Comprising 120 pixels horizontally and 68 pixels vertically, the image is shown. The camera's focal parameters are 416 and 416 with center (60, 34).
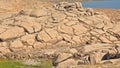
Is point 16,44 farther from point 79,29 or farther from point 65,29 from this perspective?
point 79,29

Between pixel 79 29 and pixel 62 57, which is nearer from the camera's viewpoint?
pixel 62 57

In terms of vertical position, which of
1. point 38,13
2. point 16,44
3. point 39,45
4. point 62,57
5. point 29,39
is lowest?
point 39,45

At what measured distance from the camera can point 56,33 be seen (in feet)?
197

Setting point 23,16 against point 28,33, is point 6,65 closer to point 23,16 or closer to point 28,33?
point 28,33

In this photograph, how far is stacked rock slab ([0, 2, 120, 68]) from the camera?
56.0 metres

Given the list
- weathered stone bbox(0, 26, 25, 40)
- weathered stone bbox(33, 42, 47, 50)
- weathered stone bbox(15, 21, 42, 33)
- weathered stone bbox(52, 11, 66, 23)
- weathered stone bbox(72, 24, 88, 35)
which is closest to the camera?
weathered stone bbox(33, 42, 47, 50)

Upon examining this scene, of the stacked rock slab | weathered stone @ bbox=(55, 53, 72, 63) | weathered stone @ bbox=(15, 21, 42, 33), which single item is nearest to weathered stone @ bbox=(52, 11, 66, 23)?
the stacked rock slab

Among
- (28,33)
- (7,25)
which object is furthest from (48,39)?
(7,25)

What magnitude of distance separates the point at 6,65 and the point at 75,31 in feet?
47.0

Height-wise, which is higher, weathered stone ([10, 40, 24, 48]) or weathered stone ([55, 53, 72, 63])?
weathered stone ([55, 53, 72, 63])

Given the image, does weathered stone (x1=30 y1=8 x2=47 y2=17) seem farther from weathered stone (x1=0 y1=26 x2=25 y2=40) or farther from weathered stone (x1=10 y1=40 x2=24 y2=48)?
weathered stone (x1=10 y1=40 x2=24 y2=48)

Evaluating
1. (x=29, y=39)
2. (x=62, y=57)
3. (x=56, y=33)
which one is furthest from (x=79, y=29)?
(x=62, y=57)

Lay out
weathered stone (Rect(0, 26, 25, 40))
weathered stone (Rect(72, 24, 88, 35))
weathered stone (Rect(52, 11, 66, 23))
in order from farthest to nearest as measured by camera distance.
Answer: weathered stone (Rect(52, 11, 66, 23)) → weathered stone (Rect(72, 24, 88, 35)) → weathered stone (Rect(0, 26, 25, 40))

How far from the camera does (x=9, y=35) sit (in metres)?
58.9
